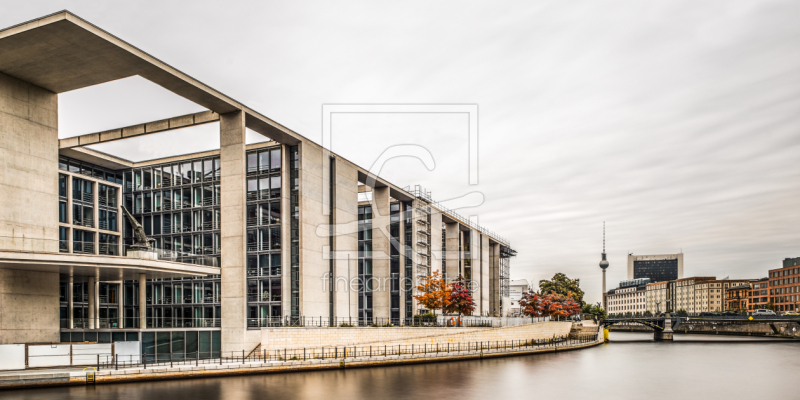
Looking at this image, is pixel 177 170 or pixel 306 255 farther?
pixel 177 170

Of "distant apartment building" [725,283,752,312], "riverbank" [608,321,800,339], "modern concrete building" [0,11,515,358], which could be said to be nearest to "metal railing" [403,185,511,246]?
"modern concrete building" [0,11,515,358]

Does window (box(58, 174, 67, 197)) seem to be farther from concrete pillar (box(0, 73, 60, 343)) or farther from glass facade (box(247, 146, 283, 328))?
concrete pillar (box(0, 73, 60, 343))

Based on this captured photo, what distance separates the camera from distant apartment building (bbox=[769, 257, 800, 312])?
140500 millimetres

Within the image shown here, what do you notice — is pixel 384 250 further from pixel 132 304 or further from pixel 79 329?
pixel 79 329

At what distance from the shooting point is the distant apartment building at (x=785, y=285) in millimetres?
140500

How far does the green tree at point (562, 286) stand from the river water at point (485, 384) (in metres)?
80.4

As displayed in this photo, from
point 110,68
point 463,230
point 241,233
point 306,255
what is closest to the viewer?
point 110,68

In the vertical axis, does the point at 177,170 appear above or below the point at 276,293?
above

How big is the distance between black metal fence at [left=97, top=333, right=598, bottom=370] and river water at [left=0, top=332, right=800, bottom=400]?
2.74 m

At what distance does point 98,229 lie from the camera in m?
52.3

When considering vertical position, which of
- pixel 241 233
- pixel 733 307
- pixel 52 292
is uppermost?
pixel 241 233

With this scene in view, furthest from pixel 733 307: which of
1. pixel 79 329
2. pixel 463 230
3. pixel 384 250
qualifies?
pixel 79 329

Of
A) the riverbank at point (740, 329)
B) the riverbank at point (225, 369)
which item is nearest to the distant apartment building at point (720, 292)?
the riverbank at point (740, 329)

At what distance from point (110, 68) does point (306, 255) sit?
1900cm
